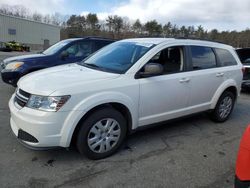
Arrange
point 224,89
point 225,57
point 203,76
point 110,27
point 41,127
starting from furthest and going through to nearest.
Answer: point 110,27 → point 225,57 → point 224,89 → point 203,76 → point 41,127

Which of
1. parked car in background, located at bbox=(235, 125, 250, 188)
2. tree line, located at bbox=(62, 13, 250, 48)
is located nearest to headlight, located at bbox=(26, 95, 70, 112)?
parked car in background, located at bbox=(235, 125, 250, 188)

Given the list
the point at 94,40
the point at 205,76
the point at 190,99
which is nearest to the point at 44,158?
the point at 190,99

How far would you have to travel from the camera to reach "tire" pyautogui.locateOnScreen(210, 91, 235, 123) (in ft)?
16.9

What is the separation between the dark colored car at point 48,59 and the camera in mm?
6424

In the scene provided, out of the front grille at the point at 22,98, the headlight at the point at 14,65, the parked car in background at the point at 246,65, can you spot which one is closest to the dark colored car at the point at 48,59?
the headlight at the point at 14,65

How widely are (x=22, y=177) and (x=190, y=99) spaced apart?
2.97 metres

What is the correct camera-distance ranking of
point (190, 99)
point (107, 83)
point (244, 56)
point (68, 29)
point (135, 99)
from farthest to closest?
point (68, 29), point (244, 56), point (190, 99), point (135, 99), point (107, 83)

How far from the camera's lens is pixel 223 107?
5.28 metres

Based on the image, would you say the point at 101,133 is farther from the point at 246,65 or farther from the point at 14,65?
the point at 246,65

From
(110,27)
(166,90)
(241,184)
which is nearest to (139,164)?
(166,90)

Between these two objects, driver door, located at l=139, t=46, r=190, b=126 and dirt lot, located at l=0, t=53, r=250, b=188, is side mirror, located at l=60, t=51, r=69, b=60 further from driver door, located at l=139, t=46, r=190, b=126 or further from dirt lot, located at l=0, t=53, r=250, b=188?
driver door, located at l=139, t=46, r=190, b=126

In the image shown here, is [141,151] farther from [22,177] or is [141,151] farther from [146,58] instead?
[22,177]

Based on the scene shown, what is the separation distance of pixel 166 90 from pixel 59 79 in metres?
1.67

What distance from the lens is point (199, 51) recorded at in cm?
466
